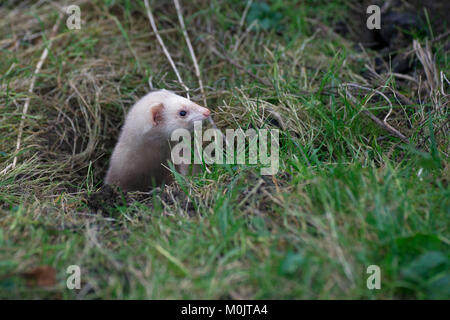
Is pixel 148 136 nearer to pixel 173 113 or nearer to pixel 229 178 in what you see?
pixel 173 113

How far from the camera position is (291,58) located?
17.6ft

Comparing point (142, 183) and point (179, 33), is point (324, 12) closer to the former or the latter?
point (179, 33)

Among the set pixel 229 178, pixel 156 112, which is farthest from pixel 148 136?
pixel 229 178

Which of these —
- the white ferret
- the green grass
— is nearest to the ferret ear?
the white ferret

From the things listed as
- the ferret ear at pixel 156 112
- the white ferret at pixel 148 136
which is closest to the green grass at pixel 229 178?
the white ferret at pixel 148 136

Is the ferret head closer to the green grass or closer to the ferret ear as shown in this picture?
the ferret ear

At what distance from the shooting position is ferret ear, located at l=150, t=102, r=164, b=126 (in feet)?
13.3

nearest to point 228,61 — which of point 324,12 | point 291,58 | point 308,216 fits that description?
point 291,58

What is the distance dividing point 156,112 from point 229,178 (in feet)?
3.21

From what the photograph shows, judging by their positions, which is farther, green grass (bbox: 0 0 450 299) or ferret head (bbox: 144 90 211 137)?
ferret head (bbox: 144 90 211 137)

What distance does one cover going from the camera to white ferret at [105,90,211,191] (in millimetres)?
4090

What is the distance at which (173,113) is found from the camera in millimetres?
4090

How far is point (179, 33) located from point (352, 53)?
221cm
